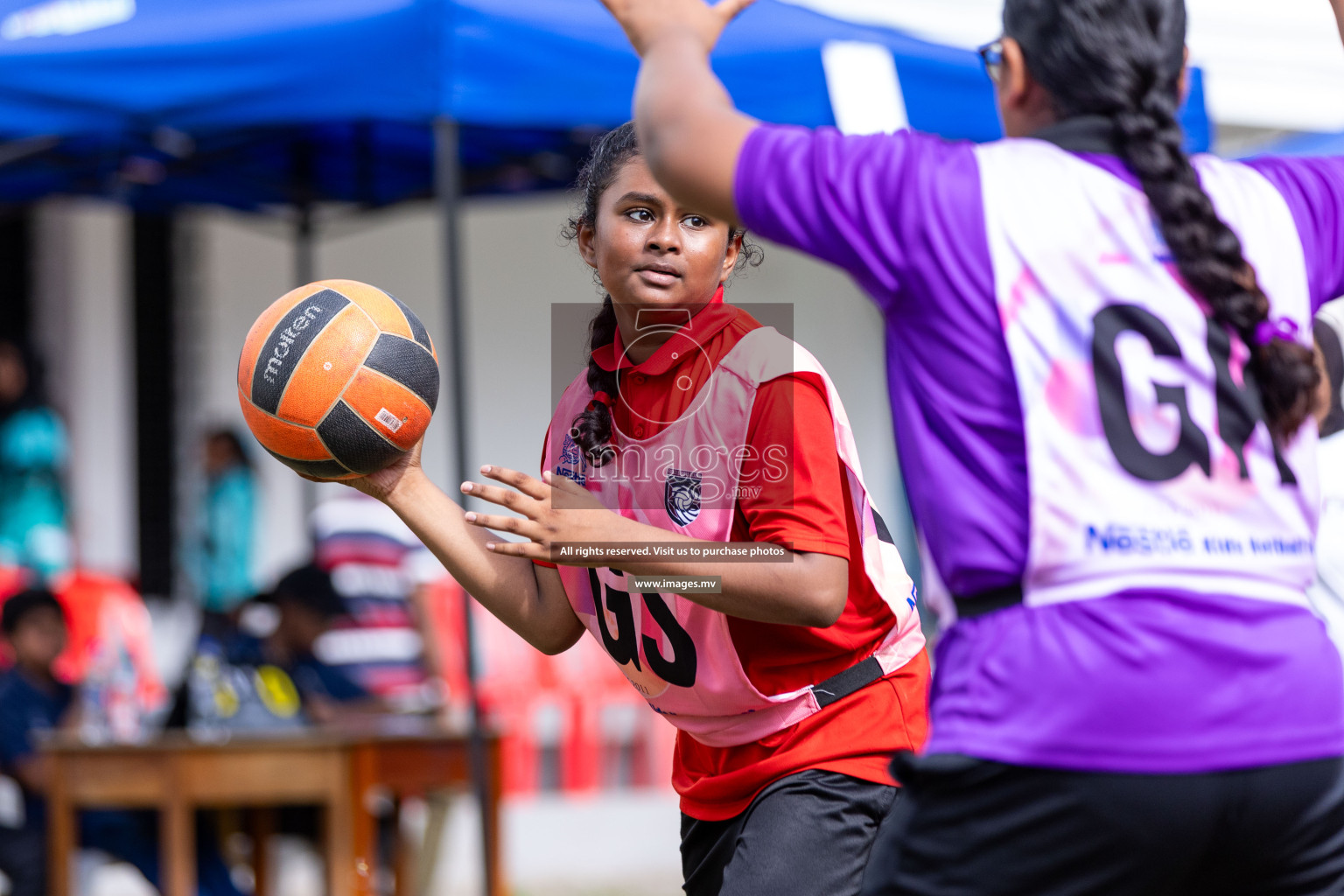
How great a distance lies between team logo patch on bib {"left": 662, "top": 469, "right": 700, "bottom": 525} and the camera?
230 centimetres

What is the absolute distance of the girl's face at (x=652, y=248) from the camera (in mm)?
2471

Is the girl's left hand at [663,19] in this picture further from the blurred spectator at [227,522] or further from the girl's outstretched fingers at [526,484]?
the blurred spectator at [227,522]

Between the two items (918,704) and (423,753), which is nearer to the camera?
(918,704)

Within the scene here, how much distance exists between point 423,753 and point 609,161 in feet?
10.7

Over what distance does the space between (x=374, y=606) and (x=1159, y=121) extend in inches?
203

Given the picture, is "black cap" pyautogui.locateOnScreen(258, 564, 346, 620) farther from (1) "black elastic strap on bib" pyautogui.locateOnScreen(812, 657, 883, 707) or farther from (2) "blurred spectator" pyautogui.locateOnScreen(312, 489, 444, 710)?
(1) "black elastic strap on bib" pyautogui.locateOnScreen(812, 657, 883, 707)

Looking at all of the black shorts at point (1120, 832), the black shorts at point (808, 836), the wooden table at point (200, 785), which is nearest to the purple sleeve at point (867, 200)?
the black shorts at point (1120, 832)

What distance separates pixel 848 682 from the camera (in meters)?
2.39

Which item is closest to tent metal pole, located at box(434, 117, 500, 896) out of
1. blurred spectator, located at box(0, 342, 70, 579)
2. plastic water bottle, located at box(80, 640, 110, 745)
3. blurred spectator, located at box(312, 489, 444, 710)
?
blurred spectator, located at box(312, 489, 444, 710)

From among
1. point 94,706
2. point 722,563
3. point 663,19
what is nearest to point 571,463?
point 722,563

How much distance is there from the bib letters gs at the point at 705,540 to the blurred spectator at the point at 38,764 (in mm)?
3553

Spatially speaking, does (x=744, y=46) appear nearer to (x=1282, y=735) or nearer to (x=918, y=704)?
(x=918, y=704)

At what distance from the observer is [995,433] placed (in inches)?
62.0

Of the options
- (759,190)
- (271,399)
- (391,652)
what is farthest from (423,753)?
(759,190)
